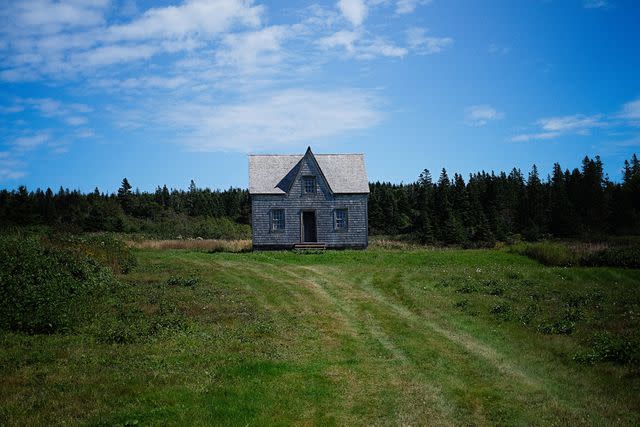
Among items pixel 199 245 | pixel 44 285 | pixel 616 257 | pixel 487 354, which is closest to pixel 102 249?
pixel 44 285

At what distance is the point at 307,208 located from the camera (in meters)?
39.0

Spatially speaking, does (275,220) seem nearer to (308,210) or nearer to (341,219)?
(308,210)

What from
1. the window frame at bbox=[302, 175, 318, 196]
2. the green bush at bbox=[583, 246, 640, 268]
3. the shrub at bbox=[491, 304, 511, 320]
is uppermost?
the window frame at bbox=[302, 175, 318, 196]

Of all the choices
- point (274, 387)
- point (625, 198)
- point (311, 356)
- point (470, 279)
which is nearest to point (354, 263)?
point (470, 279)

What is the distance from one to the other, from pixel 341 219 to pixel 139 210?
64944 millimetres

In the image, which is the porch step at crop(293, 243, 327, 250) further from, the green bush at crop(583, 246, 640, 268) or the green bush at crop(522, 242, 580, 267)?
the green bush at crop(583, 246, 640, 268)

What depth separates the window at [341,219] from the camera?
39.1 metres

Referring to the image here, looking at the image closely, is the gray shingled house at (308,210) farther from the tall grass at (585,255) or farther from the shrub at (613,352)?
the shrub at (613,352)

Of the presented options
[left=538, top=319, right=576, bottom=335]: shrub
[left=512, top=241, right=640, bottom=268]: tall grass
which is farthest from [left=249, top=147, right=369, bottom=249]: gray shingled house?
[left=538, top=319, right=576, bottom=335]: shrub

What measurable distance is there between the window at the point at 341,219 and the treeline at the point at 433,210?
24.5 metres

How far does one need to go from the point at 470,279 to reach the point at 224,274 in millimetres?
12397

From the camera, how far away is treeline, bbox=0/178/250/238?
229ft

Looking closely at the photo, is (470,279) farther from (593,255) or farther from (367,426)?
(367,426)

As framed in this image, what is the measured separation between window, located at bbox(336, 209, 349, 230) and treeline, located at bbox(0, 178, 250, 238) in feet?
78.6
